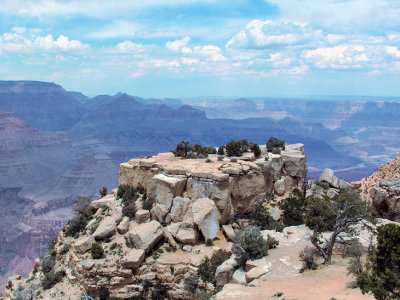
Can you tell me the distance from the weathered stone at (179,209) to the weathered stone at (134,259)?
13.7 feet

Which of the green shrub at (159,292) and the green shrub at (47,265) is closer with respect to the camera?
the green shrub at (159,292)

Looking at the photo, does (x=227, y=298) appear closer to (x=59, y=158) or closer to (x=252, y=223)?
(x=252, y=223)

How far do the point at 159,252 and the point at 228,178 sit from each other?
7827 mm

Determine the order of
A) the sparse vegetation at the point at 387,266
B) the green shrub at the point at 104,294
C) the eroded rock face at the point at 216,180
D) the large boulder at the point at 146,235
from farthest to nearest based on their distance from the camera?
the eroded rock face at the point at 216,180 → the large boulder at the point at 146,235 → the green shrub at the point at 104,294 → the sparse vegetation at the point at 387,266

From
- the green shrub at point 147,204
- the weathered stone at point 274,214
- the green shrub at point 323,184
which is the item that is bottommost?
the weathered stone at point 274,214

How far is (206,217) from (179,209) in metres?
Result: 2.61

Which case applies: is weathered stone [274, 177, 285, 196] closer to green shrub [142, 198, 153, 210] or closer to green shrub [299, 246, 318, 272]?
green shrub [142, 198, 153, 210]

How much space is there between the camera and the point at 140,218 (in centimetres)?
2742

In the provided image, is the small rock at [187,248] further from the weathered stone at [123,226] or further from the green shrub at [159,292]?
the weathered stone at [123,226]

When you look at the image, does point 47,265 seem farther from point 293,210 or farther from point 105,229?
point 293,210

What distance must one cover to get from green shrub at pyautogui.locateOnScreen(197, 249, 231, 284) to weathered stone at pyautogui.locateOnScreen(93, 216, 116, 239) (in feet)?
26.9

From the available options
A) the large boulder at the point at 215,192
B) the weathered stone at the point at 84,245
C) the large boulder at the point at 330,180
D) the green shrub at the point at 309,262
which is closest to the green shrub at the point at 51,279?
the weathered stone at the point at 84,245

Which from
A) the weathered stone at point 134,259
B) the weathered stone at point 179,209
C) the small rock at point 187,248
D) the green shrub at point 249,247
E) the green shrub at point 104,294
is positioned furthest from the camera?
the weathered stone at point 179,209

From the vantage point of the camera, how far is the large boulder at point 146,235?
24.2m
